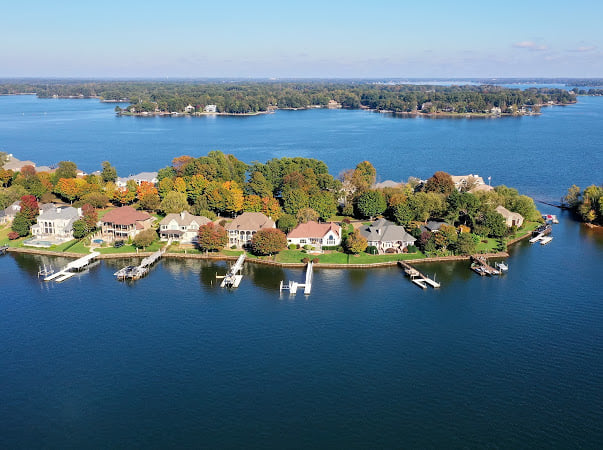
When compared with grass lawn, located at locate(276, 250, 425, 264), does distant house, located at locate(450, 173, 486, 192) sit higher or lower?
higher

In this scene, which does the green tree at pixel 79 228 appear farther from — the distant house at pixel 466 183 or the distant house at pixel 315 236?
the distant house at pixel 466 183

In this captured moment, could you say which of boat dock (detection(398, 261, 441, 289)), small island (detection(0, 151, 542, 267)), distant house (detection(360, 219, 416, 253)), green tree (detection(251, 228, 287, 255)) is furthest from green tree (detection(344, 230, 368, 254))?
green tree (detection(251, 228, 287, 255))

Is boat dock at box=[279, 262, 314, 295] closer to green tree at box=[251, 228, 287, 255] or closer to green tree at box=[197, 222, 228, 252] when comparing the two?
green tree at box=[251, 228, 287, 255]

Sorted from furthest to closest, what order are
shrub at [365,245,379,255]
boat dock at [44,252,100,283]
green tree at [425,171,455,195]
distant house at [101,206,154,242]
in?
1. green tree at [425,171,455,195]
2. distant house at [101,206,154,242]
3. shrub at [365,245,379,255]
4. boat dock at [44,252,100,283]

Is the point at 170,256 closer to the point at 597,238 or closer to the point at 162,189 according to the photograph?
the point at 162,189

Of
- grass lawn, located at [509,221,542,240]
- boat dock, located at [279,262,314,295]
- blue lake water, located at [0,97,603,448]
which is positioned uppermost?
grass lawn, located at [509,221,542,240]

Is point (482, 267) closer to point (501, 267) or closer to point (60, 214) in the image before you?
point (501, 267)

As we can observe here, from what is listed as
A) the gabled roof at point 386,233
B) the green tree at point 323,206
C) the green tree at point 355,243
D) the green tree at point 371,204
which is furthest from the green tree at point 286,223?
the green tree at point 371,204
